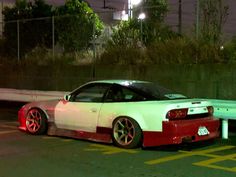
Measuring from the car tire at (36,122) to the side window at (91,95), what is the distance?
89cm

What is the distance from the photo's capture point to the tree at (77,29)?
65.9 feet

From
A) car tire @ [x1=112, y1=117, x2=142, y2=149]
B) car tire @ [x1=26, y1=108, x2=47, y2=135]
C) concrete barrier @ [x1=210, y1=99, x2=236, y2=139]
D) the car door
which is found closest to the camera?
car tire @ [x1=112, y1=117, x2=142, y2=149]

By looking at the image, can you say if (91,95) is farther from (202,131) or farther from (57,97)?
(57,97)

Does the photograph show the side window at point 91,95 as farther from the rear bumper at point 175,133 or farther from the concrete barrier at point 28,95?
the concrete barrier at point 28,95

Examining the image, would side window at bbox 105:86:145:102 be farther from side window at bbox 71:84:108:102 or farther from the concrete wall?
the concrete wall

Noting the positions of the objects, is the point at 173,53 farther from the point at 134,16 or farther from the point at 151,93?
the point at 151,93

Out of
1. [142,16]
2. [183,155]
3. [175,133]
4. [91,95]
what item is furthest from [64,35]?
[183,155]

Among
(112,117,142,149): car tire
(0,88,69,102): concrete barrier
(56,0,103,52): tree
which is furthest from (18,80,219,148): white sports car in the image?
(56,0,103,52): tree

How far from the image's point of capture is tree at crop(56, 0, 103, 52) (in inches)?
791

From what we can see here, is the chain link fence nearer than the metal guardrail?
No

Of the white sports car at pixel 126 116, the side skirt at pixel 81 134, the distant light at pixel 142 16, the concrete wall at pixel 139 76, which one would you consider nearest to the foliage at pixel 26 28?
the concrete wall at pixel 139 76

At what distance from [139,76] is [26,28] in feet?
25.7

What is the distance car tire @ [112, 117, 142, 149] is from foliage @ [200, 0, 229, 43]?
295 inches

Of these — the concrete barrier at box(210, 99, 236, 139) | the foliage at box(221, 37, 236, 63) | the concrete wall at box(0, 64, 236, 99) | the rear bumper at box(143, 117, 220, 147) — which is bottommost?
the rear bumper at box(143, 117, 220, 147)
